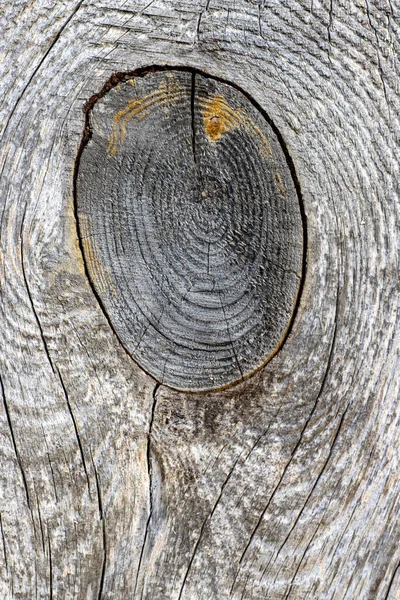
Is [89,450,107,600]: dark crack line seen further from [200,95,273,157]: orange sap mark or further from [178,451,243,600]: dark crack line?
[200,95,273,157]: orange sap mark

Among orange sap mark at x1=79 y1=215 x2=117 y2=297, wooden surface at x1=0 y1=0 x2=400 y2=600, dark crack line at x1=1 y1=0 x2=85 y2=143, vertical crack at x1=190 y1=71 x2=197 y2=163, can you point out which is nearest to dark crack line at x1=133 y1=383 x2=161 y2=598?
wooden surface at x1=0 y1=0 x2=400 y2=600

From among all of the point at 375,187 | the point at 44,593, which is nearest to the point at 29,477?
the point at 44,593

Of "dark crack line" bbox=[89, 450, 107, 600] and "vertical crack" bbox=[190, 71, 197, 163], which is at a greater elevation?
"vertical crack" bbox=[190, 71, 197, 163]

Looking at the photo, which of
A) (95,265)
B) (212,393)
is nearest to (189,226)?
(95,265)

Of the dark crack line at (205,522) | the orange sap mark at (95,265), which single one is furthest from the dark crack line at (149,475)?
the orange sap mark at (95,265)

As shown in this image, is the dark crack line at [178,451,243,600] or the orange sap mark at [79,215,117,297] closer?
the orange sap mark at [79,215,117,297]

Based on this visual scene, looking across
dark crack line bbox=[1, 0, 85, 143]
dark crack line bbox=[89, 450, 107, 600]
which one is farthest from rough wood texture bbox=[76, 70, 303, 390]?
dark crack line bbox=[89, 450, 107, 600]
